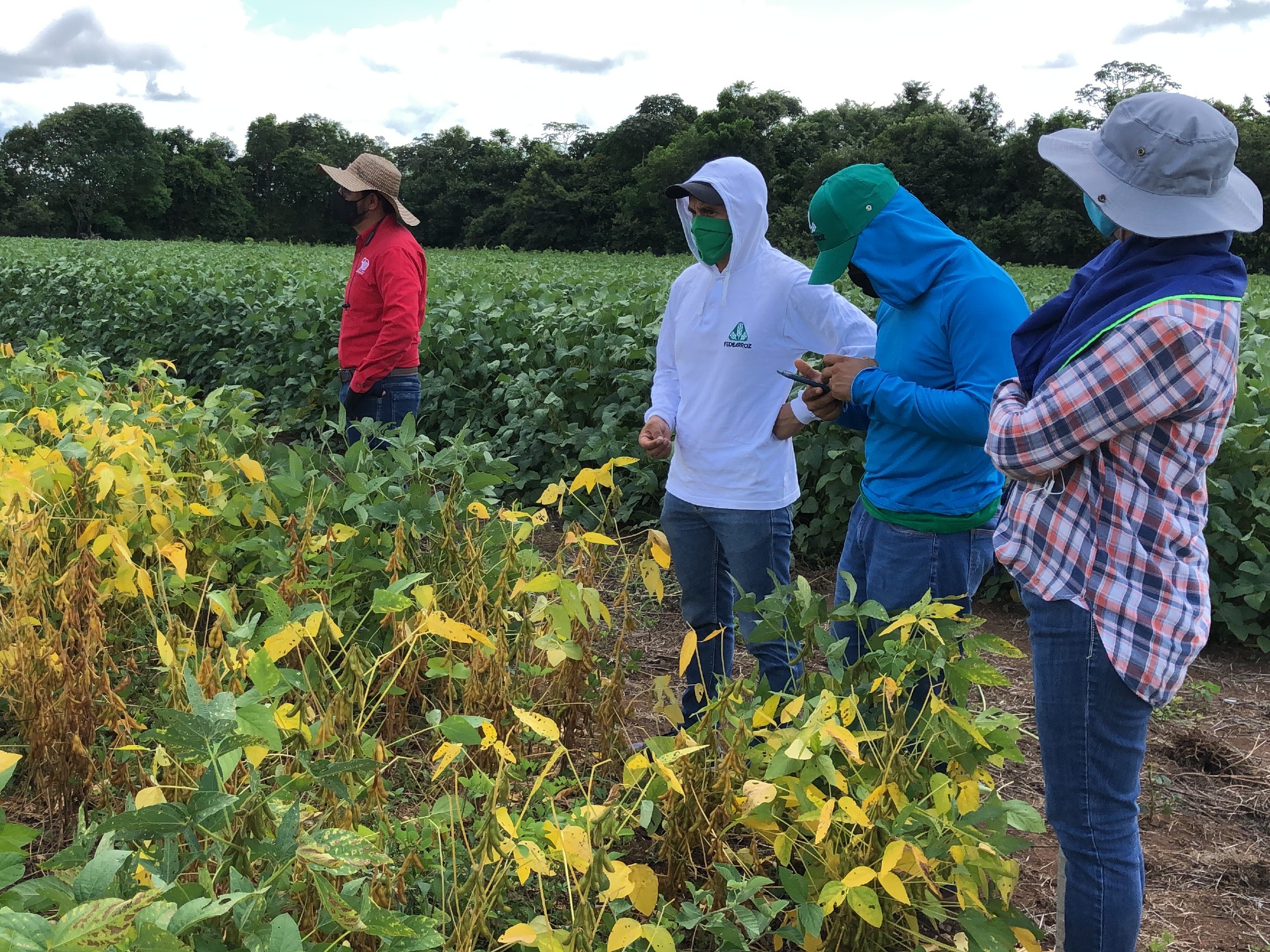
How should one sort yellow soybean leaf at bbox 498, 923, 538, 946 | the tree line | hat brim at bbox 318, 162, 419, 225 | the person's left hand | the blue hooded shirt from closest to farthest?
yellow soybean leaf at bbox 498, 923, 538, 946
the blue hooded shirt
the person's left hand
hat brim at bbox 318, 162, 419, 225
the tree line

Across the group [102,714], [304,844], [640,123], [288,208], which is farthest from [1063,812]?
[288,208]

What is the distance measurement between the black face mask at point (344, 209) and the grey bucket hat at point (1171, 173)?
3463 millimetres

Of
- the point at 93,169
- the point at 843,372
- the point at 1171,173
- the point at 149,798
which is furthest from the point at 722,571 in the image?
the point at 93,169

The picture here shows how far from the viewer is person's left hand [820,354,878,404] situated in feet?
7.84

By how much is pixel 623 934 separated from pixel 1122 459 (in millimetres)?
1110

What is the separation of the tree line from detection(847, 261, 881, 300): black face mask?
20225 mm

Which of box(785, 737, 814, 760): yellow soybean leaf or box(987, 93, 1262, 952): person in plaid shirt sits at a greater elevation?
box(987, 93, 1262, 952): person in plaid shirt

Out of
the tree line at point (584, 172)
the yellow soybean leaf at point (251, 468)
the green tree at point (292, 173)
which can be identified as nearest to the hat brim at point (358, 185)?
the yellow soybean leaf at point (251, 468)

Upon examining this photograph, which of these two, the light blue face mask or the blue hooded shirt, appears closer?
the light blue face mask

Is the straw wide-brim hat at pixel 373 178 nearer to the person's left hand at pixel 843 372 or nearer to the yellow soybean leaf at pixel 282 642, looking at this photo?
the person's left hand at pixel 843 372

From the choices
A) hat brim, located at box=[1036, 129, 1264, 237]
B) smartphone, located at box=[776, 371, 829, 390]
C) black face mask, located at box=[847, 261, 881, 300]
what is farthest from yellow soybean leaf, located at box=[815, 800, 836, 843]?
black face mask, located at box=[847, 261, 881, 300]

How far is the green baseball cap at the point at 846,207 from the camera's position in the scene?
2320mm

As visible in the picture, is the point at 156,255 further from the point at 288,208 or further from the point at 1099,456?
the point at 288,208

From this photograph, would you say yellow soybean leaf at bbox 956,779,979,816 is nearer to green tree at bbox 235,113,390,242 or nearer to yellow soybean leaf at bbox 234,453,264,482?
yellow soybean leaf at bbox 234,453,264,482
